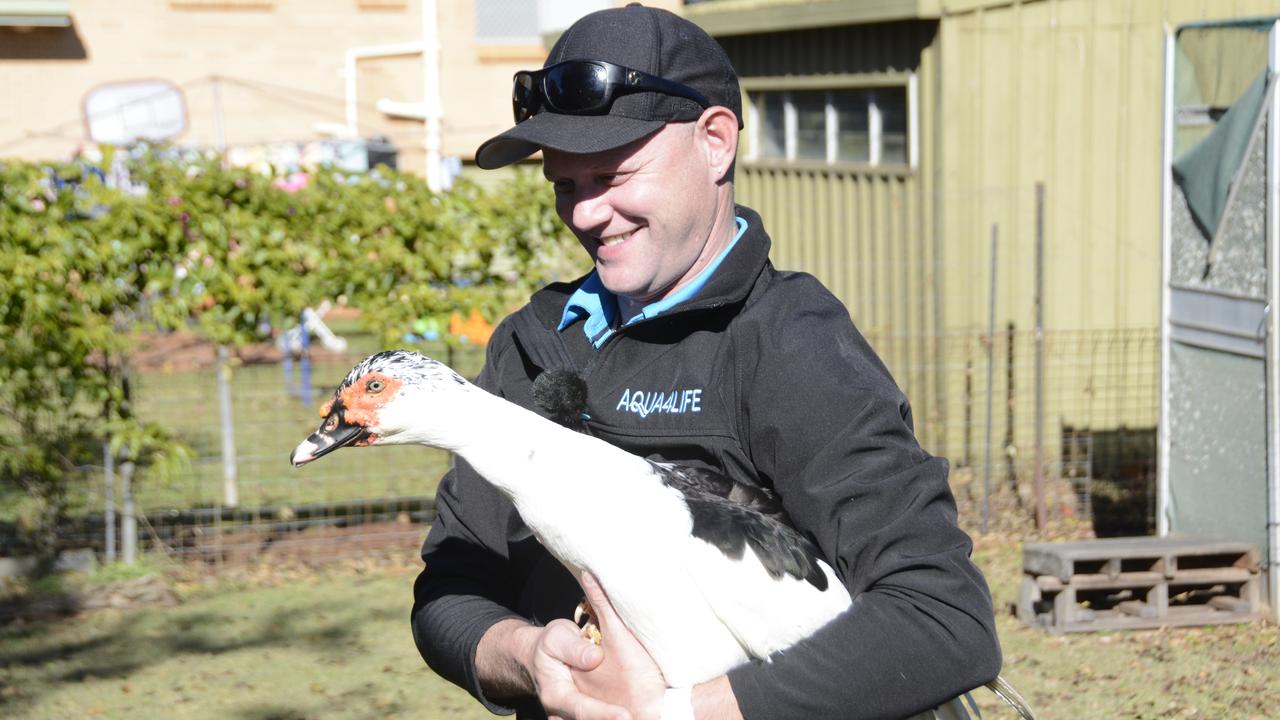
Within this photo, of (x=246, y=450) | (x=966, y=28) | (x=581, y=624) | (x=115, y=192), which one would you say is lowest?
(x=246, y=450)

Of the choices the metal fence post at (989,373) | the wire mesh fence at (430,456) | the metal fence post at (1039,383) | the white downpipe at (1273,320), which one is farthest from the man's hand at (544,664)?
the metal fence post at (989,373)

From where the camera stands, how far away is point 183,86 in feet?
69.7

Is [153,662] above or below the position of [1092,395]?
below

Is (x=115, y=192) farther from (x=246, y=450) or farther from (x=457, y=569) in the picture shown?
(x=457, y=569)

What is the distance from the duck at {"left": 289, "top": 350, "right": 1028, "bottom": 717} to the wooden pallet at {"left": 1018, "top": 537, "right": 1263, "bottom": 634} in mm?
5204

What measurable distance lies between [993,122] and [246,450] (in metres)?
5.80

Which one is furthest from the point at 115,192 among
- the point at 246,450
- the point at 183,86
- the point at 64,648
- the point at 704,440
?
the point at 183,86

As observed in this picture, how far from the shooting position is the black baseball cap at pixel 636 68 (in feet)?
7.39

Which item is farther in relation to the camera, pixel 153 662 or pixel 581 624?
pixel 153 662

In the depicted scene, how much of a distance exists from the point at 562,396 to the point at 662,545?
0.34m

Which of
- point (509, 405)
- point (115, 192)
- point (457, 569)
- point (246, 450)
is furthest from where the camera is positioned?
point (246, 450)

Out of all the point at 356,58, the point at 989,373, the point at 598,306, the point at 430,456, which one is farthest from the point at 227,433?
the point at 356,58

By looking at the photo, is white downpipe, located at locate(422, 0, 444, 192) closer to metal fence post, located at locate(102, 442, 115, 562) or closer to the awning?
the awning

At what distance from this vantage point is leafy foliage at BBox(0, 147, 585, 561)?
786 centimetres
